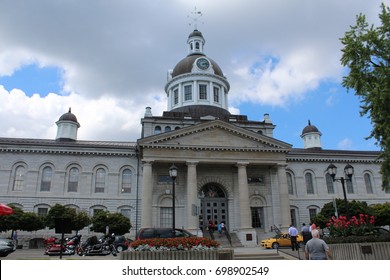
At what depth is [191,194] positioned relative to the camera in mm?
34125

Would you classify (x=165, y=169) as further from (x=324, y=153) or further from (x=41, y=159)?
(x=324, y=153)

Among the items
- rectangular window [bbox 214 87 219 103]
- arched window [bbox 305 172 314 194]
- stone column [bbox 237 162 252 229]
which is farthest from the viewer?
rectangular window [bbox 214 87 219 103]

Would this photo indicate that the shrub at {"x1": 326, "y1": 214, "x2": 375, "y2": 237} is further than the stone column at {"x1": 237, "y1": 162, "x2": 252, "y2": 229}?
No

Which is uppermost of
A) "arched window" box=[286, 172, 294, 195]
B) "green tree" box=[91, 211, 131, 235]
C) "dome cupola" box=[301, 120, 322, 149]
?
"dome cupola" box=[301, 120, 322, 149]

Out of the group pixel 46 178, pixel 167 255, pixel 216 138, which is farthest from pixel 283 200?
pixel 46 178

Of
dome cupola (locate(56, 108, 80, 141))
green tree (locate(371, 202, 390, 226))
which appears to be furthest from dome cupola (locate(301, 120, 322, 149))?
dome cupola (locate(56, 108, 80, 141))

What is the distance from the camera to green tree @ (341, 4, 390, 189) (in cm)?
1861

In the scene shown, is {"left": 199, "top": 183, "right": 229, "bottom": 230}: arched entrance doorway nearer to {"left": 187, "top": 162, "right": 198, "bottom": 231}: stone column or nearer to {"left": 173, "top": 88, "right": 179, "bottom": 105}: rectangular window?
{"left": 187, "top": 162, "right": 198, "bottom": 231}: stone column

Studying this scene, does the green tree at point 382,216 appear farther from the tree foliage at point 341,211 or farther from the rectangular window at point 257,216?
the rectangular window at point 257,216

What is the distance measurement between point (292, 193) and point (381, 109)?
80.8ft

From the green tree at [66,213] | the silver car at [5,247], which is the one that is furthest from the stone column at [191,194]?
the silver car at [5,247]

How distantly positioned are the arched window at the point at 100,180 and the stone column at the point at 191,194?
10116mm

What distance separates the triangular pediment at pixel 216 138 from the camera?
116 feet

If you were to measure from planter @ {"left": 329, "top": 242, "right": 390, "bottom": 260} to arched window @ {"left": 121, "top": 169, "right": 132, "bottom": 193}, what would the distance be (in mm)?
26920
